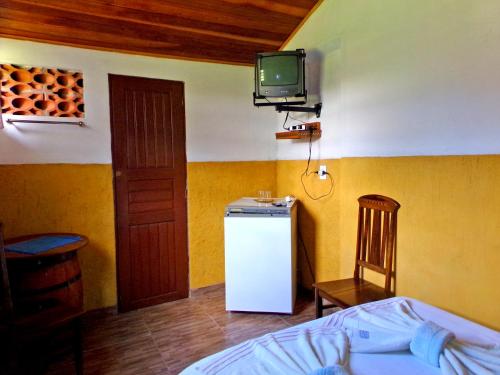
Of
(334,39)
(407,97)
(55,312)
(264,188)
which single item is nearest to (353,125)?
(407,97)

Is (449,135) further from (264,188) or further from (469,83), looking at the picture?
(264,188)

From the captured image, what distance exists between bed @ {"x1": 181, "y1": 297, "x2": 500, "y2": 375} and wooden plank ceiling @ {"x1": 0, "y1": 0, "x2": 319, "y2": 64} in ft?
7.54

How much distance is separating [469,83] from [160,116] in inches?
90.2

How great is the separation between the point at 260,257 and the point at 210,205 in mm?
810

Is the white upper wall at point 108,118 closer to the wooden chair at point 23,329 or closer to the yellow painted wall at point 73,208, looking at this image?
the yellow painted wall at point 73,208

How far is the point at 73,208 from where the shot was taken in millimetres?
2633

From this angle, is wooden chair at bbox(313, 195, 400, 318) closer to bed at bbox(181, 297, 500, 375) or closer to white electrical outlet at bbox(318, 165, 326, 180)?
white electrical outlet at bbox(318, 165, 326, 180)

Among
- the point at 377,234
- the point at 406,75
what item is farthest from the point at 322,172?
the point at 406,75

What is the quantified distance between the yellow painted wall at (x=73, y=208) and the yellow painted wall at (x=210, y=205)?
0.72m

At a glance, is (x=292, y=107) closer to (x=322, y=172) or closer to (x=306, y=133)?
(x=306, y=133)

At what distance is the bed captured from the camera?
107 cm

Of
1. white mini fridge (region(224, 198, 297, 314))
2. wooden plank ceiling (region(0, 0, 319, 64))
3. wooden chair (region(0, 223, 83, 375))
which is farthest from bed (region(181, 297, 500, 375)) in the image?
wooden plank ceiling (region(0, 0, 319, 64))

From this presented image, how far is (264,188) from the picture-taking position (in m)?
3.49

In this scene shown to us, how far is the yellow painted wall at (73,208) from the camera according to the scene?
243 centimetres
